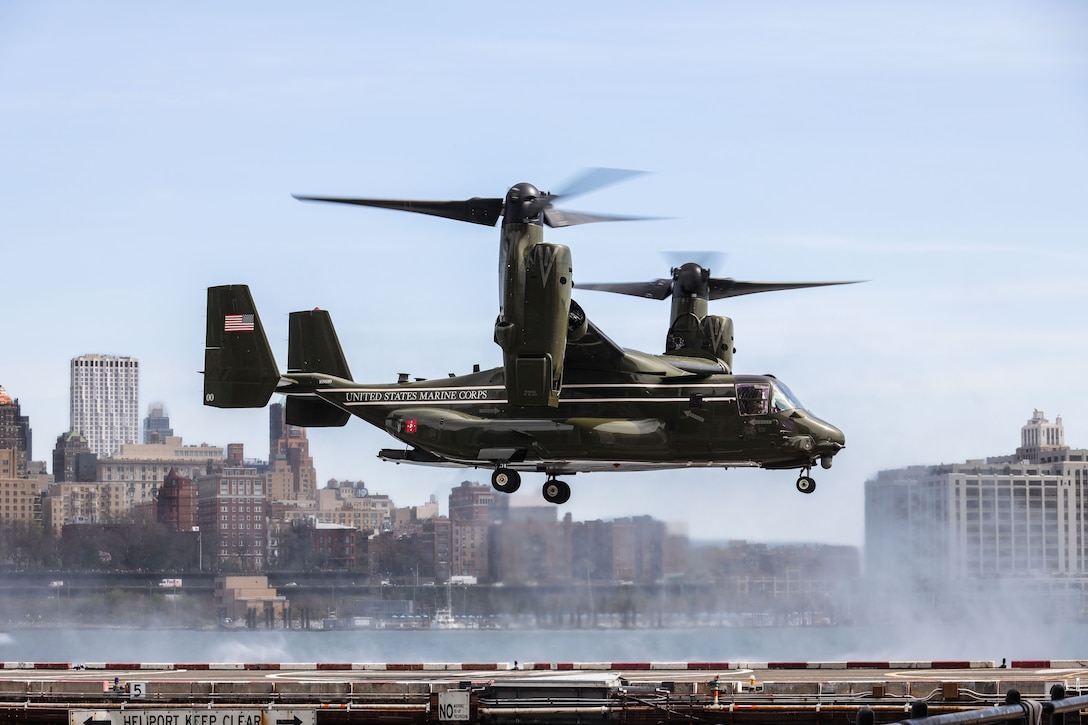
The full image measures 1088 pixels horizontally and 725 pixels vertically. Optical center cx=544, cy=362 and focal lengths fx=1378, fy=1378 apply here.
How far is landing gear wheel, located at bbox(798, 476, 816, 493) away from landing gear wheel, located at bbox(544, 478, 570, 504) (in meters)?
6.08

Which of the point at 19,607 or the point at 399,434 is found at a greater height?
the point at 399,434

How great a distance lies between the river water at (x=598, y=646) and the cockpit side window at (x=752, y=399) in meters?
53.2

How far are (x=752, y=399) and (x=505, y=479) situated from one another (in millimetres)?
6637

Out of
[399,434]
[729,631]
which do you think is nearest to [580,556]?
[729,631]

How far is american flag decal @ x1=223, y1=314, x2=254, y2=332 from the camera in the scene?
37844 millimetres

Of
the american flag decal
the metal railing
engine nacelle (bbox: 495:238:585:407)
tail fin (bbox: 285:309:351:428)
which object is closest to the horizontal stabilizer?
tail fin (bbox: 285:309:351:428)

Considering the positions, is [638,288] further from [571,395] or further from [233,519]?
[233,519]

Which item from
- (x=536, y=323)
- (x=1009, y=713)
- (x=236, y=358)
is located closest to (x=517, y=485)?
(x=536, y=323)

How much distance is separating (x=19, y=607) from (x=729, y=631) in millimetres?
77599

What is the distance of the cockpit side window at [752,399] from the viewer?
3475 cm

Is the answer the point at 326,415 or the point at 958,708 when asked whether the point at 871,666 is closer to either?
the point at 958,708

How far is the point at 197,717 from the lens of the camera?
29.7m

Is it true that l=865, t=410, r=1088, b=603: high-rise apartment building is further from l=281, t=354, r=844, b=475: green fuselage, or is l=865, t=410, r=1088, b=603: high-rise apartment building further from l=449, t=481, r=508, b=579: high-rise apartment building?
l=281, t=354, r=844, b=475: green fuselage

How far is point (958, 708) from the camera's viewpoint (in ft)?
95.5
